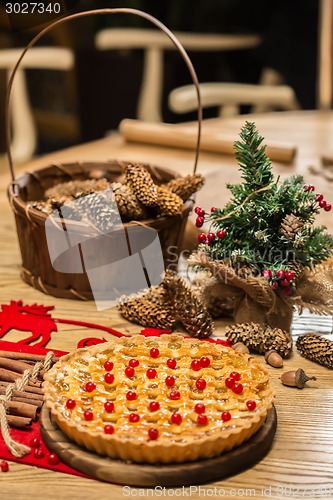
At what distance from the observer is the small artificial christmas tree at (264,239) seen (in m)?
1.18

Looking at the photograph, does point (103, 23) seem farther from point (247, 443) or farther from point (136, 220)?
point (247, 443)

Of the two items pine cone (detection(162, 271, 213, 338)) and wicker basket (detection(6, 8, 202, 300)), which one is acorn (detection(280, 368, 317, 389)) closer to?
pine cone (detection(162, 271, 213, 338))

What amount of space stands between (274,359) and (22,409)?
414mm

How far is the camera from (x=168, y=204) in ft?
4.49

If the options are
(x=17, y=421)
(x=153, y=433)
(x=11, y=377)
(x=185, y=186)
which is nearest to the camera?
(x=153, y=433)

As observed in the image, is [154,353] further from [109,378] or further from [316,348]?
[316,348]

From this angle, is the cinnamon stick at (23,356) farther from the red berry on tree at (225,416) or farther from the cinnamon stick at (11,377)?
the red berry on tree at (225,416)

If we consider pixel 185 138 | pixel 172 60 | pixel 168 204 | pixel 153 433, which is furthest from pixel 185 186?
pixel 172 60

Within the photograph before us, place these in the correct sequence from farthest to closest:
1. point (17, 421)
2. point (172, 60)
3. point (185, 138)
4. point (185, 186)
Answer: point (172, 60) → point (185, 138) → point (185, 186) → point (17, 421)

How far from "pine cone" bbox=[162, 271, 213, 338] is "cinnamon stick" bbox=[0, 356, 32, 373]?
28 centimetres

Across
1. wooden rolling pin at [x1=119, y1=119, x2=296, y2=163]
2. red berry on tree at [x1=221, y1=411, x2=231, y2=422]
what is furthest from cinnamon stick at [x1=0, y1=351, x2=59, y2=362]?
wooden rolling pin at [x1=119, y1=119, x2=296, y2=163]

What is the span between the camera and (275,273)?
3.86 ft

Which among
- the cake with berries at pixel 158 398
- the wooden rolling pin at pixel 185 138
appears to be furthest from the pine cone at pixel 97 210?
the wooden rolling pin at pixel 185 138

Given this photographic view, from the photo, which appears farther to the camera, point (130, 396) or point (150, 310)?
point (150, 310)
